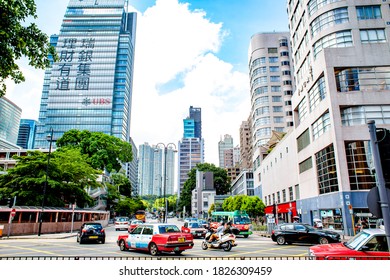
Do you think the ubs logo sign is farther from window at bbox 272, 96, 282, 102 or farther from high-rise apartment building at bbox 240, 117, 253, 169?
window at bbox 272, 96, 282, 102

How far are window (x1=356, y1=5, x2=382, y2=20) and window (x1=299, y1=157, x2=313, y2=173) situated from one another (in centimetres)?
1715

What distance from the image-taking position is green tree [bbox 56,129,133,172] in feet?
172

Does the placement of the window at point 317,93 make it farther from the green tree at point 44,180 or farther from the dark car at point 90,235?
the green tree at point 44,180

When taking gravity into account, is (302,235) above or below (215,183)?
below

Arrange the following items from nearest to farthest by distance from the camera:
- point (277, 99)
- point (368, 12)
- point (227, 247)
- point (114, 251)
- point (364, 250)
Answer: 1. point (364, 250)
2. point (114, 251)
3. point (227, 247)
4. point (368, 12)
5. point (277, 99)

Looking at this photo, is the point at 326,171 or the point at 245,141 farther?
the point at 245,141

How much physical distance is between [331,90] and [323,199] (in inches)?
460

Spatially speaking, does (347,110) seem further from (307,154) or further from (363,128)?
(307,154)

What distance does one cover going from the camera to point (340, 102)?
28.4 m

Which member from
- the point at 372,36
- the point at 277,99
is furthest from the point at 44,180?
the point at 277,99

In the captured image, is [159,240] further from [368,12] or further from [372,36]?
[368,12]

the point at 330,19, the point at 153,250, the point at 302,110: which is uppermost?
the point at 330,19

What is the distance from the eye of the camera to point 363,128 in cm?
2741

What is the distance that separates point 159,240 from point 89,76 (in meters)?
127
